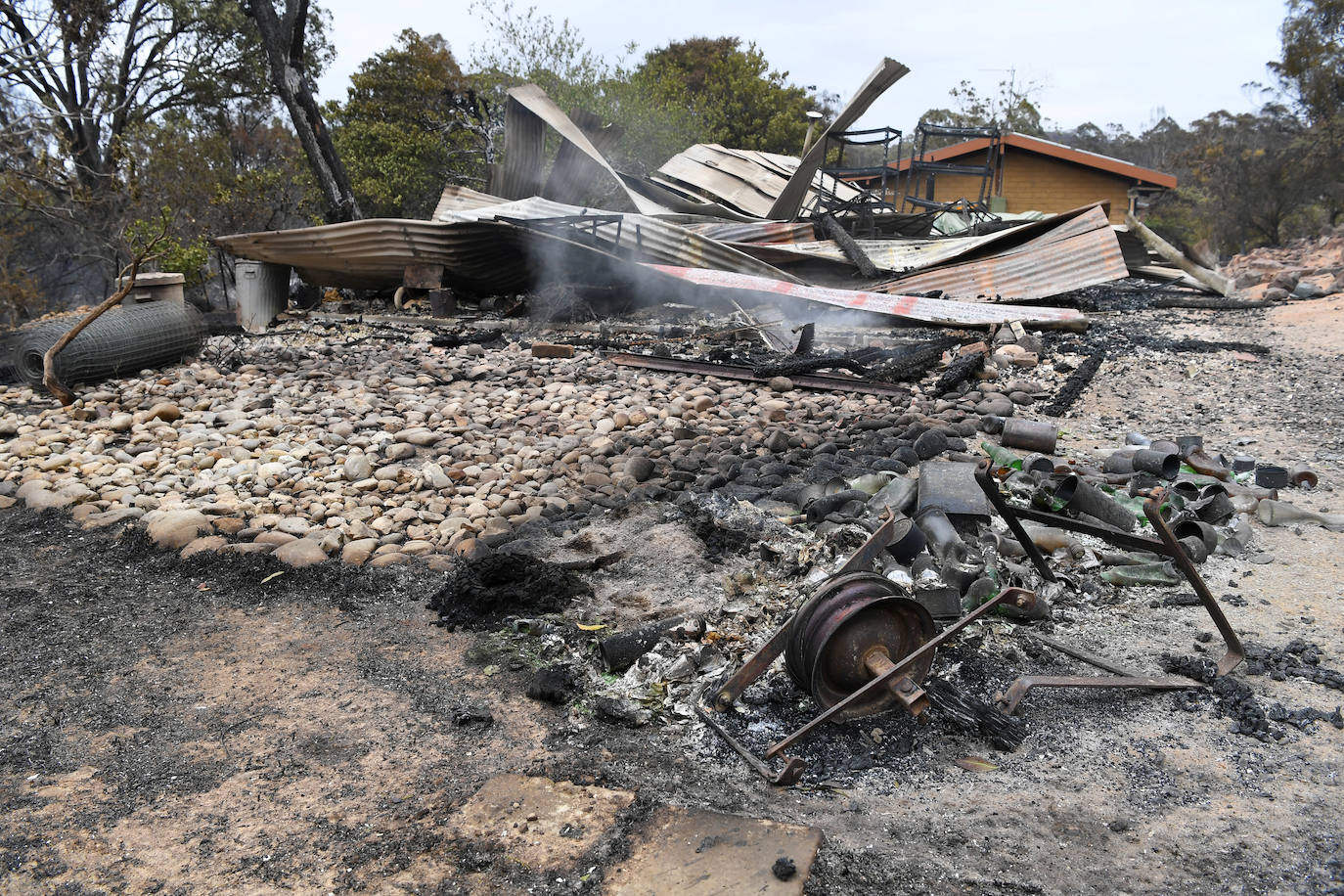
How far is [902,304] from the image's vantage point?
9594 millimetres

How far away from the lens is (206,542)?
4410 millimetres

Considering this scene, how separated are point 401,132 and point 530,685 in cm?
1815

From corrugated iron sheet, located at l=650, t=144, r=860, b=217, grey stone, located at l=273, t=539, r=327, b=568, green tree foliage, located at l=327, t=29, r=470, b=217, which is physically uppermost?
green tree foliage, located at l=327, t=29, r=470, b=217

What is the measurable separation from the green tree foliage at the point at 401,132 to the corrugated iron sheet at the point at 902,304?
32.5 feet

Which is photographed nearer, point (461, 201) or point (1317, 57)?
point (461, 201)

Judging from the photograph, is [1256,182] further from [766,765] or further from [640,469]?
[766,765]

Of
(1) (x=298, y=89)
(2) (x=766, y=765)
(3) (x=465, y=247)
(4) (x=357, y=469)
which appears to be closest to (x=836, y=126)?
(3) (x=465, y=247)

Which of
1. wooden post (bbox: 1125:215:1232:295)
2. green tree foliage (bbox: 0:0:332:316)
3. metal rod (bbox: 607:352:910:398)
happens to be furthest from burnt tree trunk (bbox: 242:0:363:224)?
wooden post (bbox: 1125:215:1232:295)

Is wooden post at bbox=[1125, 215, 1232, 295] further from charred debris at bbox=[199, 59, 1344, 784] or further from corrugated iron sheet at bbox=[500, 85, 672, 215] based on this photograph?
corrugated iron sheet at bbox=[500, 85, 672, 215]

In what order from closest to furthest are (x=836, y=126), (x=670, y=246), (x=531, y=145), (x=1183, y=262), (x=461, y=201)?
(x=670, y=246), (x=836, y=126), (x=461, y=201), (x=531, y=145), (x=1183, y=262)

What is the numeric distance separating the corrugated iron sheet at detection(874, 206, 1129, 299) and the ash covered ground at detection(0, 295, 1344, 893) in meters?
4.79

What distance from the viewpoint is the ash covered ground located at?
2.28m

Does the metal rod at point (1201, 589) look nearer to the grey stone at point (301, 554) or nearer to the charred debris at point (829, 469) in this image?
the charred debris at point (829, 469)

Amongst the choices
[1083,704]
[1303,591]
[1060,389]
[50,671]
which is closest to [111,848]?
[50,671]
